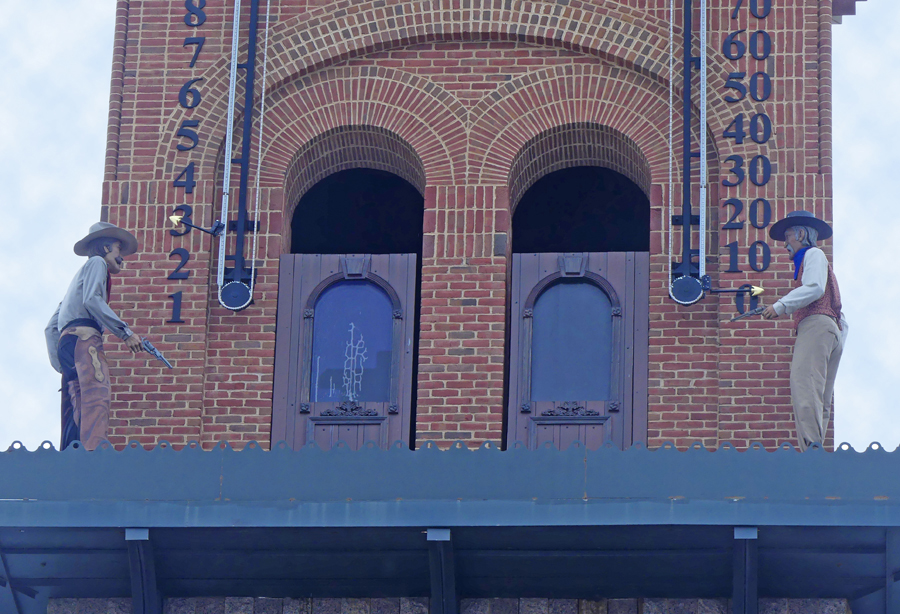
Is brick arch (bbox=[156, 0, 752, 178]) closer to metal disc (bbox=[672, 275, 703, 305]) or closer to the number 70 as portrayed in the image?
the number 70

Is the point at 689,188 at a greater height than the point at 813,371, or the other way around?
the point at 689,188

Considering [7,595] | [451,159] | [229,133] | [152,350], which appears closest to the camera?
[7,595]

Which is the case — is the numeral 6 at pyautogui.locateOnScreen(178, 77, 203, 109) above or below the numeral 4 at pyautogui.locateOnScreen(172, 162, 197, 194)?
above

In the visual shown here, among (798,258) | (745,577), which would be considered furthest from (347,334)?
(745,577)

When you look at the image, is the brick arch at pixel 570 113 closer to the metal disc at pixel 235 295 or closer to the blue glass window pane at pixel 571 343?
the blue glass window pane at pixel 571 343

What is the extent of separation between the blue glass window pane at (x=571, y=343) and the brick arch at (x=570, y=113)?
41.8 inches

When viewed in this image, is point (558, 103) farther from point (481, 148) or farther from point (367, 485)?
point (367, 485)

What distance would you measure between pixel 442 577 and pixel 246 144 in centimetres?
442

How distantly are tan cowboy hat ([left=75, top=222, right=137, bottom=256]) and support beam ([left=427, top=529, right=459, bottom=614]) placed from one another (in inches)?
140

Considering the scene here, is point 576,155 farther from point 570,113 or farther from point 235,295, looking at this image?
point 235,295

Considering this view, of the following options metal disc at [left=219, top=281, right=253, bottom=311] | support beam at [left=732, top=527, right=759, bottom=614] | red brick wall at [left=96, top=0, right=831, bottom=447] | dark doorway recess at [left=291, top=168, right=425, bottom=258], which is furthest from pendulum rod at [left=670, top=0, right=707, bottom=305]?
dark doorway recess at [left=291, top=168, right=425, bottom=258]

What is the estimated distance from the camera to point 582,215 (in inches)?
694

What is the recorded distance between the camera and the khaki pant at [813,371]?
1302 cm

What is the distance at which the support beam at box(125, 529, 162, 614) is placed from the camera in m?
12.3
